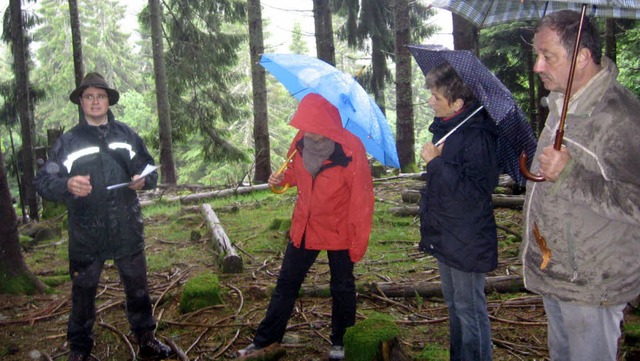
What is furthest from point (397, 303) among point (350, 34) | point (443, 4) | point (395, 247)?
point (350, 34)

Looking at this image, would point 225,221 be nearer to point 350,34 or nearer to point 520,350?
point 520,350

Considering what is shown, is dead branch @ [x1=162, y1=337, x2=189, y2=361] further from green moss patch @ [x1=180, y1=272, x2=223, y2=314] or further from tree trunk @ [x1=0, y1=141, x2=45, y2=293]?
tree trunk @ [x1=0, y1=141, x2=45, y2=293]

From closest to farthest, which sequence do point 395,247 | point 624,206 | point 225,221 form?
1. point 624,206
2. point 395,247
3. point 225,221

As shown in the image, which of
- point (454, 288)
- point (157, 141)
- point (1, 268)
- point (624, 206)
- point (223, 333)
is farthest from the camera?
point (157, 141)

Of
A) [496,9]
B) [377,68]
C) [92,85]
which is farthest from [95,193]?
[377,68]

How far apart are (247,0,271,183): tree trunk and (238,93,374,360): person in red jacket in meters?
10.4

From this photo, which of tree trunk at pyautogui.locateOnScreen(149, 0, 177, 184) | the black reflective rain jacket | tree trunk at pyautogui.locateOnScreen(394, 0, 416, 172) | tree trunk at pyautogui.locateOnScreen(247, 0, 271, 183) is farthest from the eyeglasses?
tree trunk at pyautogui.locateOnScreen(149, 0, 177, 184)

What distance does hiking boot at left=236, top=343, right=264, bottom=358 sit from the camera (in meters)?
4.20

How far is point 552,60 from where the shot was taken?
8.46ft

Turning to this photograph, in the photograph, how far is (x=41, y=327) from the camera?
17.3ft

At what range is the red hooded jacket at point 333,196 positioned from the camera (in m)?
4.01

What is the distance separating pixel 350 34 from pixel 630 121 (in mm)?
19444

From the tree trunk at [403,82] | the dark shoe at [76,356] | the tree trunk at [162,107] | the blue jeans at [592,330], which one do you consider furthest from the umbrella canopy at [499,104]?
the tree trunk at [162,107]

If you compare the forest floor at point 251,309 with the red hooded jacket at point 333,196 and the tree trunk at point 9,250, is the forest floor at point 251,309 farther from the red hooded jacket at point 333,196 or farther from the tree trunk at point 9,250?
the red hooded jacket at point 333,196
